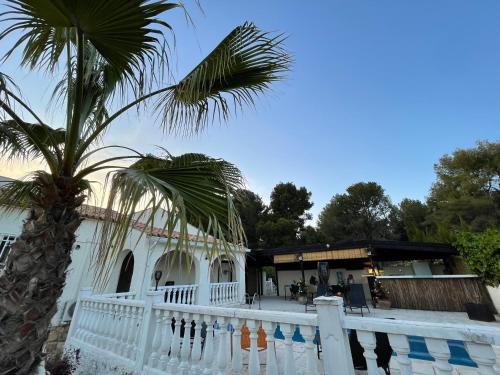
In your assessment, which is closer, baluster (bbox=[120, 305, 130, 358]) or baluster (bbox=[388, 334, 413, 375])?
baluster (bbox=[388, 334, 413, 375])

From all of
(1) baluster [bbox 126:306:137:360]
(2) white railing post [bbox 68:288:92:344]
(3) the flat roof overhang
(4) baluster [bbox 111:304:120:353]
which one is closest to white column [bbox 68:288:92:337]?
(2) white railing post [bbox 68:288:92:344]

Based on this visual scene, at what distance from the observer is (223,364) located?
217 cm

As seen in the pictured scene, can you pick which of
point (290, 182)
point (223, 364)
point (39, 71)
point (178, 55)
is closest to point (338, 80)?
point (178, 55)

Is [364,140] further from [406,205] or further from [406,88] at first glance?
[406,205]

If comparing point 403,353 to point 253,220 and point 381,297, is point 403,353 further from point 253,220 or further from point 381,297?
point 253,220

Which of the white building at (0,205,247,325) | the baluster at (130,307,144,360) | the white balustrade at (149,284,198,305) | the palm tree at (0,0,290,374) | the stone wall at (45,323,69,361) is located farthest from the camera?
the white balustrade at (149,284,198,305)

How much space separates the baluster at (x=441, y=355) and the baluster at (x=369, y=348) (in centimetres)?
33

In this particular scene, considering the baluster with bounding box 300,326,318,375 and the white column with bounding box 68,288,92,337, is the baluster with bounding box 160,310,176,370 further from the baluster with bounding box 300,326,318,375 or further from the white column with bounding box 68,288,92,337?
the white column with bounding box 68,288,92,337

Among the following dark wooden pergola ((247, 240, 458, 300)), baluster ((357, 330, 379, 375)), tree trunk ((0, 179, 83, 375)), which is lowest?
baluster ((357, 330, 379, 375))

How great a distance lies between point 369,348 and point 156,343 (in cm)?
258

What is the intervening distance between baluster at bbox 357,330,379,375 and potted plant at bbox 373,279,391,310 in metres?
9.67

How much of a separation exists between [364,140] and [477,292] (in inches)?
280

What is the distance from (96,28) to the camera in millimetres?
1704

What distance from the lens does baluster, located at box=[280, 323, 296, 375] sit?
183 cm
